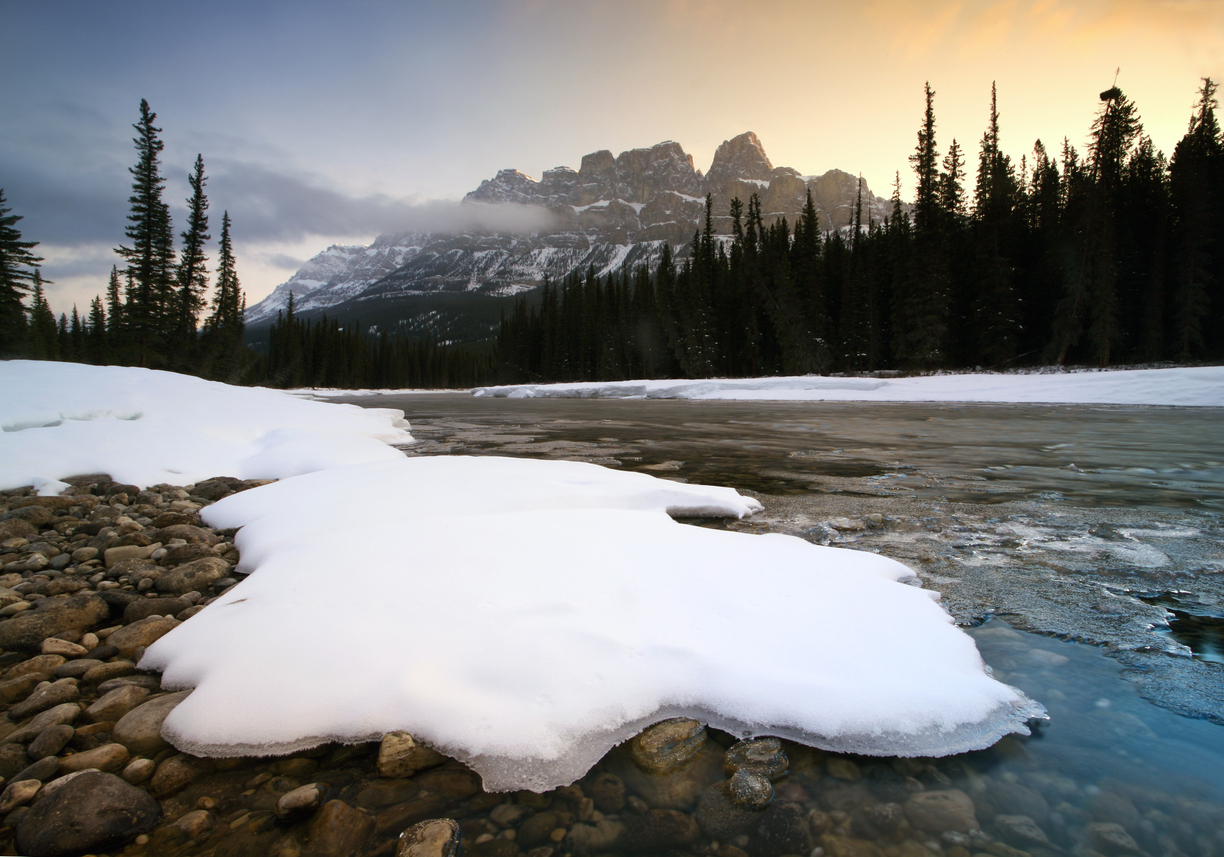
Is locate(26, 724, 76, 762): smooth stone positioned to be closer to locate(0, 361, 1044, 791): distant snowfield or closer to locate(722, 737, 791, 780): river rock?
locate(0, 361, 1044, 791): distant snowfield

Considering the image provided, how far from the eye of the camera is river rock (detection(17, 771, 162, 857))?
1181 millimetres

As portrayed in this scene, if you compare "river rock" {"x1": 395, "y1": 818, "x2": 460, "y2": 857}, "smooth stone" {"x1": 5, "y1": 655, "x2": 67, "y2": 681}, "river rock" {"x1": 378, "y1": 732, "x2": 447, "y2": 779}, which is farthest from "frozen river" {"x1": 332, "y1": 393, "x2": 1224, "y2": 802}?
"smooth stone" {"x1": 5, "y1": 655, "x2": 67, "y2": 681}

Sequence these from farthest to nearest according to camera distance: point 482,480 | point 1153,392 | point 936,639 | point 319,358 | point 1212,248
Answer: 1. point 319,358
2. point 1212,248
3. point 1153,392
4. point 482,480
5. point 936,639

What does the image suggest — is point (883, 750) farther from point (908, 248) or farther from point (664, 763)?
point (908, 248)

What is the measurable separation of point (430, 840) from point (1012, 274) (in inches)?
1453

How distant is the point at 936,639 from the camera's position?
6.39 feet

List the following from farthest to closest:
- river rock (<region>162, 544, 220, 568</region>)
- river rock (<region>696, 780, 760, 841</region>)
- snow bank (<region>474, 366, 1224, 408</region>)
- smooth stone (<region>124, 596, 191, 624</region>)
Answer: snow bank (<region>474, 366, 1224, 408</region>) → river rock (<region>162, 544, 220, 568</region>) → smooth stone (<region>124, 596, 191, 624</region>) → river rock (<region>696, 780, 760, 841</region>)

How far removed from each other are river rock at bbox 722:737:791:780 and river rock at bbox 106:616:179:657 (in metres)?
2.31

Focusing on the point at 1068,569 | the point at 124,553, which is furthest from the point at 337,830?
the point at 1068,569

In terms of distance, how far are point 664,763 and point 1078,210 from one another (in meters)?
36.5

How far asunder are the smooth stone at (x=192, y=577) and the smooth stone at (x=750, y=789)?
2.66 m

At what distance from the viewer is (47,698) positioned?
68.4 inches

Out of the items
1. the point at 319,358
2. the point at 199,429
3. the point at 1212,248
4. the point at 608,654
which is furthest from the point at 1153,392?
the point at 319,358

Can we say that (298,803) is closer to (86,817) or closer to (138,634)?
(86,817)
